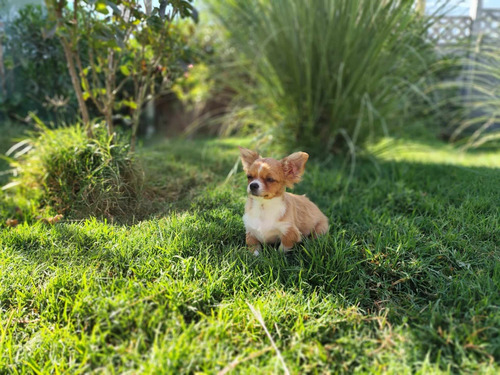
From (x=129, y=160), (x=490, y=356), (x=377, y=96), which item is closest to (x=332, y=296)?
(x=490, y=356)

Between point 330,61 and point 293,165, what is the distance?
2.25 metres

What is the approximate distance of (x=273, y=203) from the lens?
2004 millimetres

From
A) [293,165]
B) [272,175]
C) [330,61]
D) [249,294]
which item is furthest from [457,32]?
[249,294]

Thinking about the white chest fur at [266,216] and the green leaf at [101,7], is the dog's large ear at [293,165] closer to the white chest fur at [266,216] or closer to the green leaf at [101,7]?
the white chest fur at [266,216]

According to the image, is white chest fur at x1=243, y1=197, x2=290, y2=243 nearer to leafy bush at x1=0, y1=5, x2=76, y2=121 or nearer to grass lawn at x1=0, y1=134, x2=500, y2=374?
grass lawn at x1=0, y1=134, x2=500, y2=374

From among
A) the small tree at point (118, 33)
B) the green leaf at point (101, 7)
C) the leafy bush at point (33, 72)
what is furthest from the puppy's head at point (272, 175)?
the leafy bush at point (33, 72)

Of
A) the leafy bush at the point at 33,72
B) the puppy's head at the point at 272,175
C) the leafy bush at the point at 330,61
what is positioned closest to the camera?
the puppy's head at the point at 272,175

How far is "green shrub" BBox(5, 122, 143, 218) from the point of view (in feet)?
8.91

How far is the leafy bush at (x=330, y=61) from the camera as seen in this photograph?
11.3 feet

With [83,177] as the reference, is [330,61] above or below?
above

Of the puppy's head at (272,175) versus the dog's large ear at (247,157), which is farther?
the dog's large ear at (247,157)

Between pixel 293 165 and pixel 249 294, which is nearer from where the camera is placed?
pixel 249 294

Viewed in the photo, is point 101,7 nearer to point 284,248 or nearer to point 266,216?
point 266,216

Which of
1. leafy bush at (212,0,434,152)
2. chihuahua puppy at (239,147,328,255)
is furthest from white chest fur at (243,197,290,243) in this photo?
leafy bush at (212,0,434,152)
